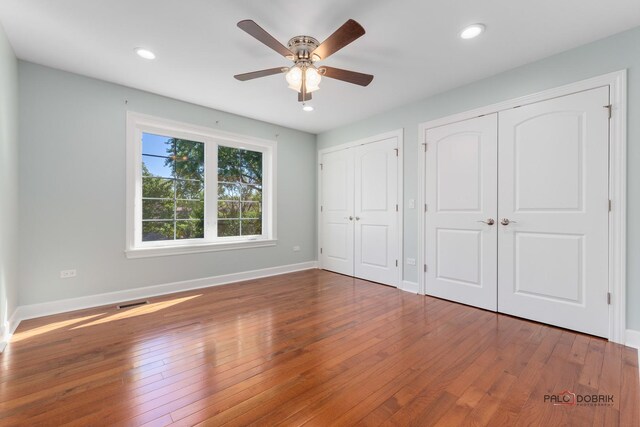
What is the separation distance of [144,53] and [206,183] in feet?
6.01

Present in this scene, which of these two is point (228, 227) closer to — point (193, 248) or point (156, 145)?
point (193, 248)

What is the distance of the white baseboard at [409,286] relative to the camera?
378 centimetres

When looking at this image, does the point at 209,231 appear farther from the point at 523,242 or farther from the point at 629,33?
the point at 629,33

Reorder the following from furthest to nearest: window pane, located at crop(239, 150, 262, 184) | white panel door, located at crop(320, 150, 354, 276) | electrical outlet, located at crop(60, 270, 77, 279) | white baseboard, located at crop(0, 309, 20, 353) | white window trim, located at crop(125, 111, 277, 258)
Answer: white panel door, located at crop(320, 150, 354, 276)
window pane, located at crop(239, 150, 262, 184)
white window trim, located at crop(125, 111, 277, 258)
electrical outlet, located at crop(60, 270, 77, 279)
white baseboard, located at crop(0, 309, 20, 353)

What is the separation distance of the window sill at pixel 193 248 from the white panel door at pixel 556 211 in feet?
11.2

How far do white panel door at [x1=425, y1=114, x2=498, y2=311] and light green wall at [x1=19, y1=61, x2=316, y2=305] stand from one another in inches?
131

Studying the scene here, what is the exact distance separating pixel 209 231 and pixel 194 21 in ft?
9.01

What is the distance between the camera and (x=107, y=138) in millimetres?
3281

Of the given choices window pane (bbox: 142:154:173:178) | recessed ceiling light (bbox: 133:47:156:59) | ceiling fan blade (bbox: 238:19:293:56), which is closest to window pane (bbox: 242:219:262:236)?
window pane (bbox: 142:154:173:178)

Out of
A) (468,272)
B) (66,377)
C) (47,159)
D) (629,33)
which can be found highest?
(629,33)

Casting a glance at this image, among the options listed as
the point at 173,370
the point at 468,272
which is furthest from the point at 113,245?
the point at 468,272

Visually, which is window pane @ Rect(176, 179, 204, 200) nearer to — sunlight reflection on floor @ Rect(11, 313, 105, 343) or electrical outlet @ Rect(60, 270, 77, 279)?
electrical outlet @ Rect(60, 270, 77, 279)

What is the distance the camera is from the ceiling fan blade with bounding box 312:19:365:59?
5.64 ft

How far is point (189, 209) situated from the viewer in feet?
13.1
